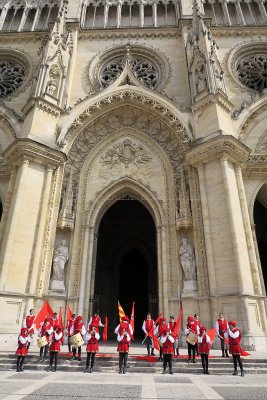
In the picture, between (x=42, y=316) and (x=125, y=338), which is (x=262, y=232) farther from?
(x=42, y=316)

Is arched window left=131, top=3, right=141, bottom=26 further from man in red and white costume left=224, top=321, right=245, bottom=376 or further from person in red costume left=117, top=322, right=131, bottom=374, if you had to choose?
man in red and white costume left=224, top=321, right=245, bottom=376

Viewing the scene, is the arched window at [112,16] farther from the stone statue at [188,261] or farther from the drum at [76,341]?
the drum at [76,341]

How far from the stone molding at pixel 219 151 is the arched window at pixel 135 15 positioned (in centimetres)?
1394

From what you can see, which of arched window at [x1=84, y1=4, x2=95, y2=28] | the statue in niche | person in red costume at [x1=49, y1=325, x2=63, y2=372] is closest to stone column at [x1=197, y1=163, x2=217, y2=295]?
the statue in niche

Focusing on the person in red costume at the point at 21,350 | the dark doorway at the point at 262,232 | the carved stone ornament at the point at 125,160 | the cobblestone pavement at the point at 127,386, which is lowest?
the cobblestone pavement at the point at 127,386

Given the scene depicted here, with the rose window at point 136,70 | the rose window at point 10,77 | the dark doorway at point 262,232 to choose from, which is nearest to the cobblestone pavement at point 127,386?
the dark doorway at point 262,232

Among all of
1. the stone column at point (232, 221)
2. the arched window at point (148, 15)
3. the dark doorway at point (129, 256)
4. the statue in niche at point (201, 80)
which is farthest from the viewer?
the arched window at point (148, 15)

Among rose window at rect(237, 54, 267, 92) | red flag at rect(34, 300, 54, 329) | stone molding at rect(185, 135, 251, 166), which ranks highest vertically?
rose window at rect(237, 54, 267, 92)

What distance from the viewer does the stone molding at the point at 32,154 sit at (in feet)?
43.2

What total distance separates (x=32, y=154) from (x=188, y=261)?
28.8 feet

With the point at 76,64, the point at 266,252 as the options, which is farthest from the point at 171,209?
the point at 76,64

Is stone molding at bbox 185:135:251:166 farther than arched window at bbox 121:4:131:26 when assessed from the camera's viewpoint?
No

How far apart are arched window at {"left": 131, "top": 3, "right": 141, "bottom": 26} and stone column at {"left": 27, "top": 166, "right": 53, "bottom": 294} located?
49.2ft

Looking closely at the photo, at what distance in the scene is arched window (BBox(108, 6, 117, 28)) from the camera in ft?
71.9
